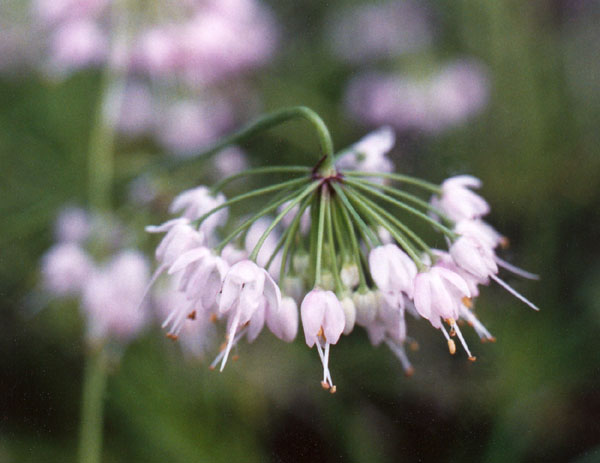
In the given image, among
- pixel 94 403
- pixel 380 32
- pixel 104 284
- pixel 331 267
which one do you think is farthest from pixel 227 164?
pixel 380 32

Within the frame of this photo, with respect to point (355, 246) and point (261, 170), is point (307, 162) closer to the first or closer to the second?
point (261, 170)

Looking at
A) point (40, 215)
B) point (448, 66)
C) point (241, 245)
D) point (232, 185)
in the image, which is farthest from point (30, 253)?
point (448, 66)

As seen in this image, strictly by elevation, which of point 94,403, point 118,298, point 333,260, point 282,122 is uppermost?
point 282,122

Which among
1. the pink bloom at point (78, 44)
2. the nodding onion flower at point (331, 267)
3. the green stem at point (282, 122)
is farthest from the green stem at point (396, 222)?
the pink bloom at point (78, 44)

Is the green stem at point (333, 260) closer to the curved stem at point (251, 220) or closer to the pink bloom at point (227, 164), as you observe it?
the curved stem at point (251, 220)

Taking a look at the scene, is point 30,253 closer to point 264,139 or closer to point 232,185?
point 232,185

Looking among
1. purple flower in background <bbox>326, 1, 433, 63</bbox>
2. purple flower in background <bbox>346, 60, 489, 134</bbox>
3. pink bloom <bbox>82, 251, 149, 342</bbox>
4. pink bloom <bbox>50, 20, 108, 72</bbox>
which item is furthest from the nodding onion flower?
purple flower in background <bbox>326, 1, 433, 63</bbox>

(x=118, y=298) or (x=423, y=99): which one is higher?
(x=118, y=298)
